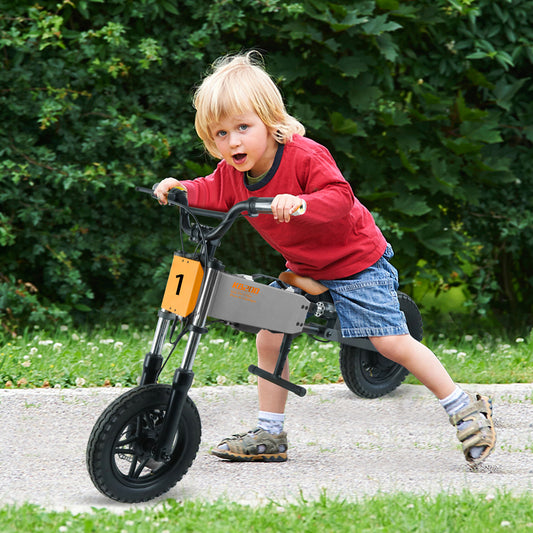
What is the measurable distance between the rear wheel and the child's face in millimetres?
1308

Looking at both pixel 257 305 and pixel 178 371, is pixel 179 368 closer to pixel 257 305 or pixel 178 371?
pixel 178 371

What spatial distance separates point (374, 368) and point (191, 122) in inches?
97.7

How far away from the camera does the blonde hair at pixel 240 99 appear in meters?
2.94

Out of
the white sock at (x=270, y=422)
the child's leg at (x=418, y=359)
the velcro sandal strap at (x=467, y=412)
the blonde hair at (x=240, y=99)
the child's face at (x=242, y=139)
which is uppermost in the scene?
the blonde hair at (x=240, y=99)

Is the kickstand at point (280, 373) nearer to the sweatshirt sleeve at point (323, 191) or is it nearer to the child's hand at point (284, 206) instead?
the sweatshirt sleeve at point (323, 191)

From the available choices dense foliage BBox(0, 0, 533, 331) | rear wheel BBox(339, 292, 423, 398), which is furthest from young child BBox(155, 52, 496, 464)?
dense foliage BBox(0, 0, 533, 331)

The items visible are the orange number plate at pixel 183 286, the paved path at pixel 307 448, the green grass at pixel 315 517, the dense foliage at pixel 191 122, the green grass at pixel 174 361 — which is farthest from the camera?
the dense foliage at pixel 191 122

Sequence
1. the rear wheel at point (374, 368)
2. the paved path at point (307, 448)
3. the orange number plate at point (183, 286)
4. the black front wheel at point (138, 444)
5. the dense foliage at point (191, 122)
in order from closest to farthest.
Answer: the black front wheel at point (138, 444) → the orange number plate at point (183, 286) → the paved path at point (307, 448) → the rear wheel at point (374, 368) → the dense foliage at point (191, 122)

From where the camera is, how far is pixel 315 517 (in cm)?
263

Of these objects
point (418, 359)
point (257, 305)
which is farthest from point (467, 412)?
point (257, 305)

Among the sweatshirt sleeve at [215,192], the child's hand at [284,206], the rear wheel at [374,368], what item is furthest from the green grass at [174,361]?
the child's hand at [284,206]

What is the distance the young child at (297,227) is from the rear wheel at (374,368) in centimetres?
53

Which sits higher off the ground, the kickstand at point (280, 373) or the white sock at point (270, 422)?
the kickstand at point (280, 373)

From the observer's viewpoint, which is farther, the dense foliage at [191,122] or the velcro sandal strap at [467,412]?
the dense foliage at [191,122]
